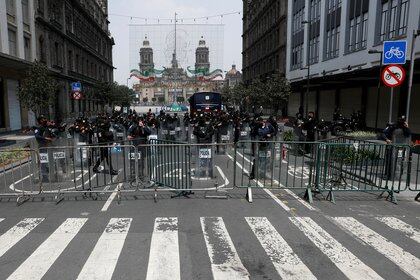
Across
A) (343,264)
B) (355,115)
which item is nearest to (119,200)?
(343,264)


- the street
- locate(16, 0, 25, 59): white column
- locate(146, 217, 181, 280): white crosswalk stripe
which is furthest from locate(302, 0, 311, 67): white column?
locate(146, 217, 181, 280): white crosswalk stripe

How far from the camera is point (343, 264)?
4.98 m

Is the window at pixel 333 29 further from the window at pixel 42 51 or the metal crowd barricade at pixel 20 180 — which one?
the metal crowd barricade at pixel 20 180

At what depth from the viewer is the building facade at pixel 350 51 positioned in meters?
22.1

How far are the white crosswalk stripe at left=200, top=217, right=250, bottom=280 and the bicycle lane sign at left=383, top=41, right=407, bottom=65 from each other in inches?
303

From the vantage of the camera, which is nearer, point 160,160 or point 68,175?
point 160,160

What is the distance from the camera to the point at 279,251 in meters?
5.41

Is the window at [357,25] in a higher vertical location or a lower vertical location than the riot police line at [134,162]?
higher

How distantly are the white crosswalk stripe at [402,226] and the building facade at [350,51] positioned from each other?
1261cm

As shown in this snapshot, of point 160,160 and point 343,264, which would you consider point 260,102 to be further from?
point 343,264

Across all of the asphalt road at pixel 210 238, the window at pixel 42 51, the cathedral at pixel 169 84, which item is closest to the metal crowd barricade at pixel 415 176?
the asphalt road at pixel 210 238

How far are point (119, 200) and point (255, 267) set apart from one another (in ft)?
13.8

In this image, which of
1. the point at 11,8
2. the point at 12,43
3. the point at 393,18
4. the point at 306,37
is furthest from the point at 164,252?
the point at 306,37

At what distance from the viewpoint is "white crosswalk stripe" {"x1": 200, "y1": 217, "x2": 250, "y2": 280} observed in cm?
467
